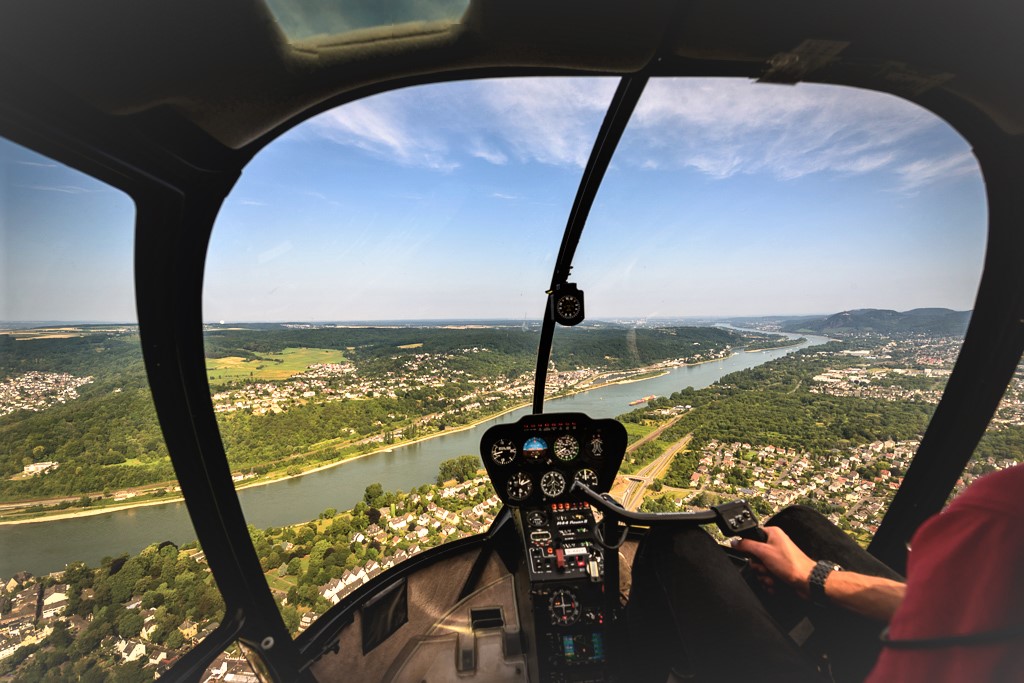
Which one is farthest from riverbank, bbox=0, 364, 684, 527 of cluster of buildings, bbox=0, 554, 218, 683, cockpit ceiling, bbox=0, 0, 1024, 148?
cockpit ceiling, bbox=0, 0, 1024, 148

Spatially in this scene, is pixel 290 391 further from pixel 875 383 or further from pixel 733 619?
pixel 875 383

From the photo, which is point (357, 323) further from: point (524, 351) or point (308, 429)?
point (524, 351)

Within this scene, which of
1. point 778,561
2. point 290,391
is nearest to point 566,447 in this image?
point 778,561

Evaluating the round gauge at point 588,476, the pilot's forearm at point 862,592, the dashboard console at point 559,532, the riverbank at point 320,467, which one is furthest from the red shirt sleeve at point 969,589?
the riverbank at point 320,467

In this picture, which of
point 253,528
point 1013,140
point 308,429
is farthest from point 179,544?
point 1013,140

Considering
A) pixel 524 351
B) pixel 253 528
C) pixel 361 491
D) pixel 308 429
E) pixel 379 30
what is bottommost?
pixel 361 491

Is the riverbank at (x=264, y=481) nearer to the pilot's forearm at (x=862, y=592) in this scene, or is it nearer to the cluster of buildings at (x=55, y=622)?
the cluster of buildings at (x=55, y=622)

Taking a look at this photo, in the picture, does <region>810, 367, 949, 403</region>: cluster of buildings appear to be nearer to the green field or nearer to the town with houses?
the town with houses
